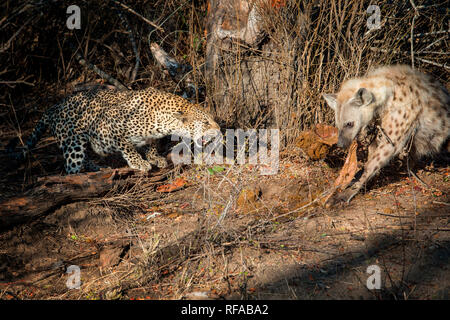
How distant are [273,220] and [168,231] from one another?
1.18 m

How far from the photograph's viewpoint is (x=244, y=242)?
3.90 metres

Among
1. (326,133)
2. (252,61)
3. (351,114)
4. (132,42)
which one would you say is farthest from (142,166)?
(132,42)

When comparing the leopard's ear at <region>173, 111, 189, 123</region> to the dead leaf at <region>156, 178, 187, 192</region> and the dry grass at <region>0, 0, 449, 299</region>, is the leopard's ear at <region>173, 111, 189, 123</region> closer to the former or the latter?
the dry grass at <region>0, 0, 449, 299</region>

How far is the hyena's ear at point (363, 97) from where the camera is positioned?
4.69 meters

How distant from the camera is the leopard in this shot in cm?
599

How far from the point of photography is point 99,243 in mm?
4531

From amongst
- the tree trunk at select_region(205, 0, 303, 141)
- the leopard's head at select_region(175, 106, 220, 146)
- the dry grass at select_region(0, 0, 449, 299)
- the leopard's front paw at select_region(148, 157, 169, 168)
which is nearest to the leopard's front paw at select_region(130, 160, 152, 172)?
the leopard's front paw at select_region(148, 157, 169, 168)

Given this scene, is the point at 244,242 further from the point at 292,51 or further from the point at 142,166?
the point at 292,51

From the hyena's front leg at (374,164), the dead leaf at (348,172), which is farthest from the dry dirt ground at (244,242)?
the dead leaf at (348,172)

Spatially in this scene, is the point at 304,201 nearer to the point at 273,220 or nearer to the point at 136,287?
the point at 273,220

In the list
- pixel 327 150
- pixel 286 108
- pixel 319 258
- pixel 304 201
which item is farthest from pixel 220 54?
pixel 319 258

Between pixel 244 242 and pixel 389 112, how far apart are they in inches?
99.2

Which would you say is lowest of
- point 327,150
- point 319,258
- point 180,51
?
point 319,258

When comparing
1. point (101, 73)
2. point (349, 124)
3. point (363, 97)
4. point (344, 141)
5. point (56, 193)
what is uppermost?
point (363, 97)
